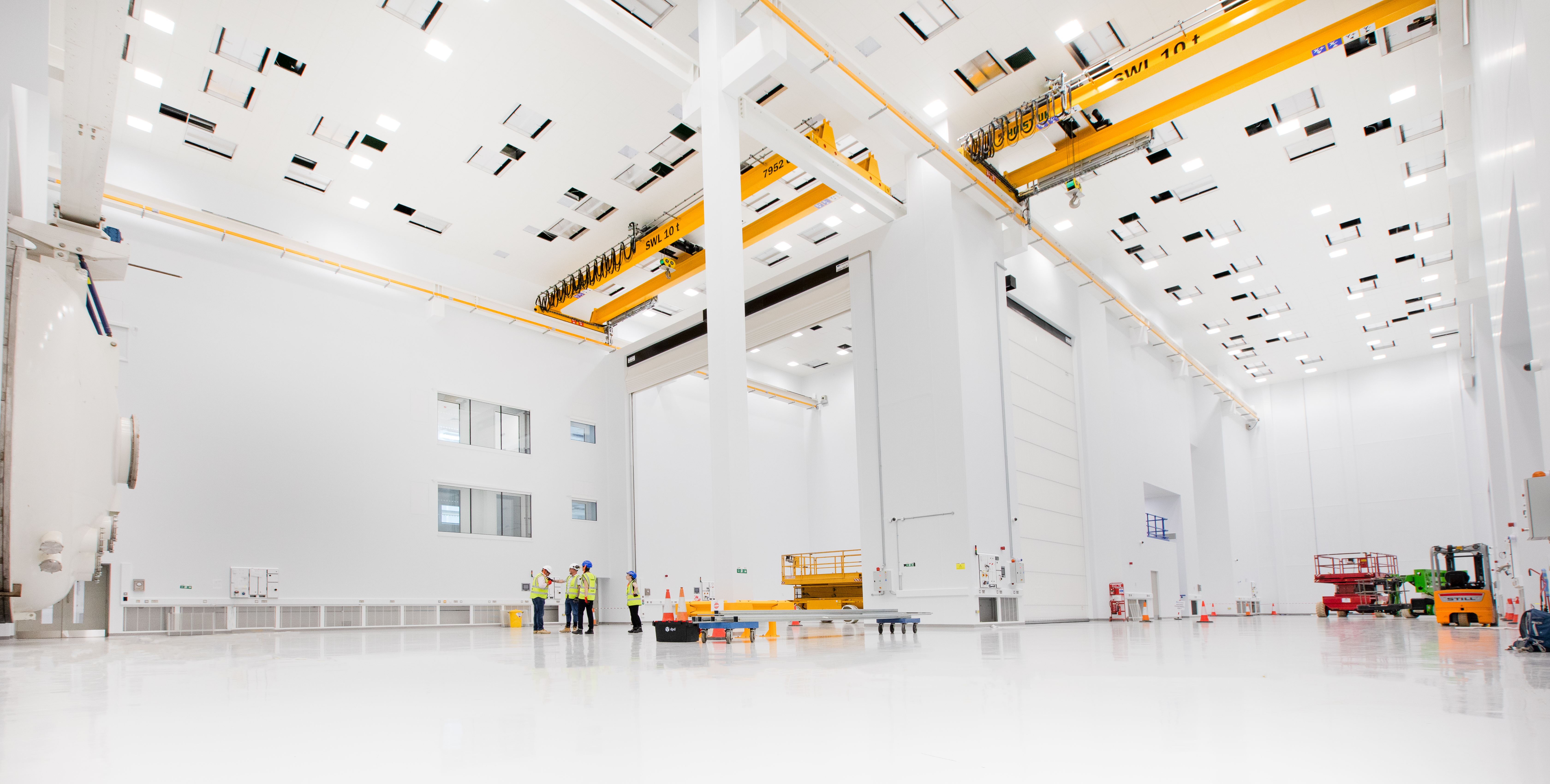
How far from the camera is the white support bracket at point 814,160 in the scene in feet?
50.8

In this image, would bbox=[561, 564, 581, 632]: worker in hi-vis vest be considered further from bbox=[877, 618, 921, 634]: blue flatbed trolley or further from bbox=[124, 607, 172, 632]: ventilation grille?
bbox=[124, 607, 172, 632]: ventilation grille

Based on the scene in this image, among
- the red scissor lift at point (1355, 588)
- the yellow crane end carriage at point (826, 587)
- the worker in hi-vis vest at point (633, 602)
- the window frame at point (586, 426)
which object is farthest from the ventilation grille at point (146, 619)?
the red scissor lift at point (1355, 588)

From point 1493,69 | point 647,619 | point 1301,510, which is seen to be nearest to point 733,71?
point 1493,69

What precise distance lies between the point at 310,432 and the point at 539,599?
25.4ft

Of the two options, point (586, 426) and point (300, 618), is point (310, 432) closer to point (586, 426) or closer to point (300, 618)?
point (300, 618)

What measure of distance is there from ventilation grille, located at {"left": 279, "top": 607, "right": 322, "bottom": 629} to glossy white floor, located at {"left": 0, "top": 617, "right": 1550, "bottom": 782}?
1170 cm

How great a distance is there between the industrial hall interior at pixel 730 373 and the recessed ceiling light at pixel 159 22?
2.2 inches

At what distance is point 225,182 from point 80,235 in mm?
13213

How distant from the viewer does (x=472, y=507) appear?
80.7 feet

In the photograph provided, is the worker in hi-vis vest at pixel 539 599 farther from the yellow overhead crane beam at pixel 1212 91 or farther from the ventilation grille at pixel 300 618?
the yellow overhead crane beam at pixel 1212 91

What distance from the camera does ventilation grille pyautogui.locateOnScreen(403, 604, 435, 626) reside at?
874 inches

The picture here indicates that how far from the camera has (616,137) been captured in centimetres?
2009

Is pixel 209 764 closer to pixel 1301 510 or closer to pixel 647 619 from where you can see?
pixel 647 619

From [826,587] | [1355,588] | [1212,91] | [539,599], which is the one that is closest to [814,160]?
[1212,91]
